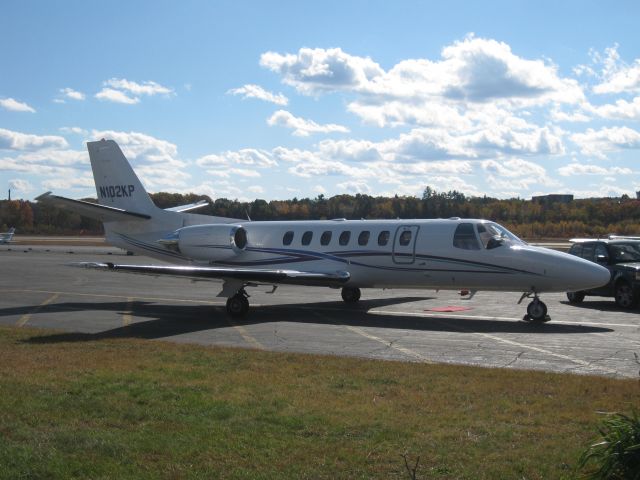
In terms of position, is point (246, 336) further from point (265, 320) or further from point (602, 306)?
point (602, 306)

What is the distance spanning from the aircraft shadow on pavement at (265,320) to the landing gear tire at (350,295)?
0.23 m

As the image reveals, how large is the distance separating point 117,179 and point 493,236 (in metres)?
13.0

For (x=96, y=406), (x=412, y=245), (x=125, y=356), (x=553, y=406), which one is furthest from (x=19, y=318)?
(x=553, y=406)

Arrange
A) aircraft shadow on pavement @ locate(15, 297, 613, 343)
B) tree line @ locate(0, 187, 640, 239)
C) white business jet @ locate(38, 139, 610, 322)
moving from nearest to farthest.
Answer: aircraft shadow on pavement @ locate(15, 297, 613, 343) < white business jet @ locate(38, 139, 610, 322) < tree line @ locate(0, 187, 640, 239)

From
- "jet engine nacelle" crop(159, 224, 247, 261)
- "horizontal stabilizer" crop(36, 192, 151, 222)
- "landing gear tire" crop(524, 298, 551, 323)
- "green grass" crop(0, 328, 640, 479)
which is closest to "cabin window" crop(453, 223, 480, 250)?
"landing gear tire" crop(524, 298, 551, 323)

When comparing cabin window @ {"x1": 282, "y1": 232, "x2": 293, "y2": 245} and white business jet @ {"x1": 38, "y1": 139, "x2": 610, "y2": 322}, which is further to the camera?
cabin window @ {"x1": 282, "y1": 232, "x2": 293, "y2": 245}

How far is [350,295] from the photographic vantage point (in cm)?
2273

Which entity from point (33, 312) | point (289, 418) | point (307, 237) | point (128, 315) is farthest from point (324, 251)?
point (289, 418)

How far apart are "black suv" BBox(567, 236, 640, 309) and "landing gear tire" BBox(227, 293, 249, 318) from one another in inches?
380

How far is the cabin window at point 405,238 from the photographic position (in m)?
19.5

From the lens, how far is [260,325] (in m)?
17.6

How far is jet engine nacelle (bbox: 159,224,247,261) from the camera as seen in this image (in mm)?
22422

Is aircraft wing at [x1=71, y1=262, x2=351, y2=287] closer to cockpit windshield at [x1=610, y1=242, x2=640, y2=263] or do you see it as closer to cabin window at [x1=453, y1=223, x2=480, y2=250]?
cabin window at [x1=453, y1=223, x2=480, y2=250]

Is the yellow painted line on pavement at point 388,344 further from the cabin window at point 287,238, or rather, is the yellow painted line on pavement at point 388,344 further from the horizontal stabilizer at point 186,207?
the horizontal stabilizer at point 186,207
